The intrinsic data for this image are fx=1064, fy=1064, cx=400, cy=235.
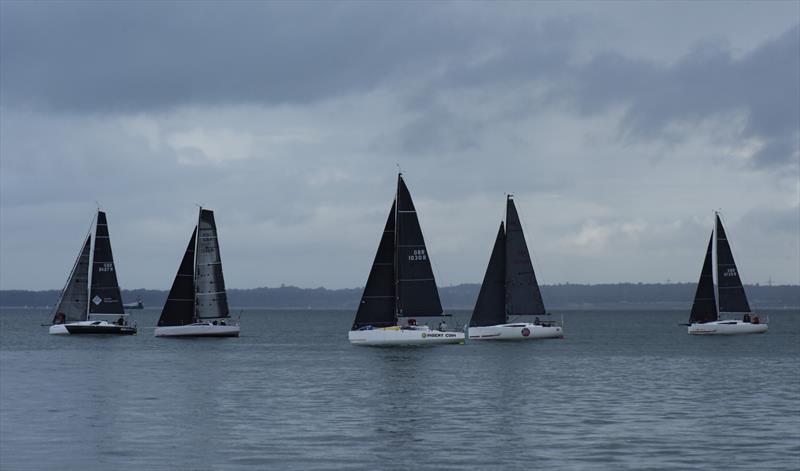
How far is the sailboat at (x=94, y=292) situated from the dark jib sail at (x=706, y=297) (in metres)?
64.5

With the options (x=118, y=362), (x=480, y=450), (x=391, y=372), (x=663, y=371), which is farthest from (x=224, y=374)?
(x=480, y=450)

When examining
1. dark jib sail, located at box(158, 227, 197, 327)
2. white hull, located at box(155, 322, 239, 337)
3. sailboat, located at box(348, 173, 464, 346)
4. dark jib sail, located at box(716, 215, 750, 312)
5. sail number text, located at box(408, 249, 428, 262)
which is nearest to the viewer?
sailboat, located at box(348, 173, 464, 346)

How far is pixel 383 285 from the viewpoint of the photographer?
8475 centimetres

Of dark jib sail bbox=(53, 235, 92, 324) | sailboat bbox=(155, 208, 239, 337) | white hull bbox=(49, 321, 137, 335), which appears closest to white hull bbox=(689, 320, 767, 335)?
sailboat bbox=(155, 208, 239, 337)

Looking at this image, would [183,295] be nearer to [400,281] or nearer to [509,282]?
[400,281]

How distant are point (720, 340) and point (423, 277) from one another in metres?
49.6

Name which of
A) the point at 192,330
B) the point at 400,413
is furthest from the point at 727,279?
the point at 400,413

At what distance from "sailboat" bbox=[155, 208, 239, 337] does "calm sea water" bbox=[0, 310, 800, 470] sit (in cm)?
2255

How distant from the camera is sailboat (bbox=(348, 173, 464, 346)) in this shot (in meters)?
84.6

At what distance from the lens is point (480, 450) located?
113 feet

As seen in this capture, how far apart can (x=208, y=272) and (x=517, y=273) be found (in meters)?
31.8

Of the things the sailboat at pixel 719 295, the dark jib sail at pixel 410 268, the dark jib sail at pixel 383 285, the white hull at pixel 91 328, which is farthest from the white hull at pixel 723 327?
the white hull at pixel 91 328

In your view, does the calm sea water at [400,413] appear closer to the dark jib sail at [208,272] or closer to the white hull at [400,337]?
the white hull at [400,337]

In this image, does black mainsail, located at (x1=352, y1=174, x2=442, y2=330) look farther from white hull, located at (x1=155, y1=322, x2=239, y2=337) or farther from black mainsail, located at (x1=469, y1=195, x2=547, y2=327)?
white hull, located at (x1=155, y1=322, x2=239, y2=337)
